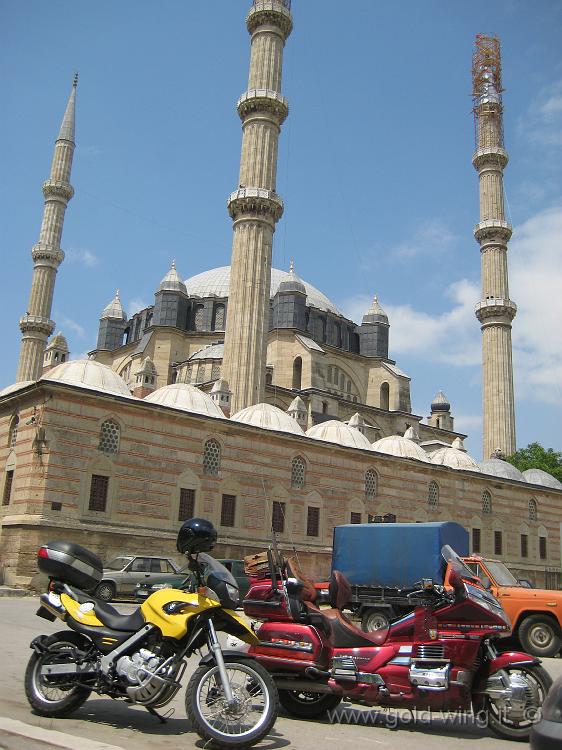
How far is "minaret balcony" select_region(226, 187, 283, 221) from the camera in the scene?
31.5 metres

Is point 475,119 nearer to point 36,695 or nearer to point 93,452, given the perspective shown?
point 93,452

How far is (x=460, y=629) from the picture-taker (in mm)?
5371

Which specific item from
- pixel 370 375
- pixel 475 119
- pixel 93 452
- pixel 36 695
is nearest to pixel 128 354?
pixel 370 375

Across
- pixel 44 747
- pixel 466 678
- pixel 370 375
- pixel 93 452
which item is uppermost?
pixel 370 375

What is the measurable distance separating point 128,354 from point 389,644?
1796 inches

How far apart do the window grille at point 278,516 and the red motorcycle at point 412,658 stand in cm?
→ 1703

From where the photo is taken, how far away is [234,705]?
14.6ft

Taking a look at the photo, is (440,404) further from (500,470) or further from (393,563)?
(393,563)

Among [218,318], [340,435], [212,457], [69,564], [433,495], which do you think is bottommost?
[69,564]

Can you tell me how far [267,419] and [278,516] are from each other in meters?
3.46

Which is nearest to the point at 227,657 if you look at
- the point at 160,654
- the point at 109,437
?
the point at 160,654

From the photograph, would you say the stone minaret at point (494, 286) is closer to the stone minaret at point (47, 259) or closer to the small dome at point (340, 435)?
the small dome at point (340, 435)

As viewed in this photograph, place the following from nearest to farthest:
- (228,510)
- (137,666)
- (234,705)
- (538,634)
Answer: (234,705), (137,666), (538,634), (228,510)

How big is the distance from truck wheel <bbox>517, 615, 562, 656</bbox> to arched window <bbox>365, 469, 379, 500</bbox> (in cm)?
1438
